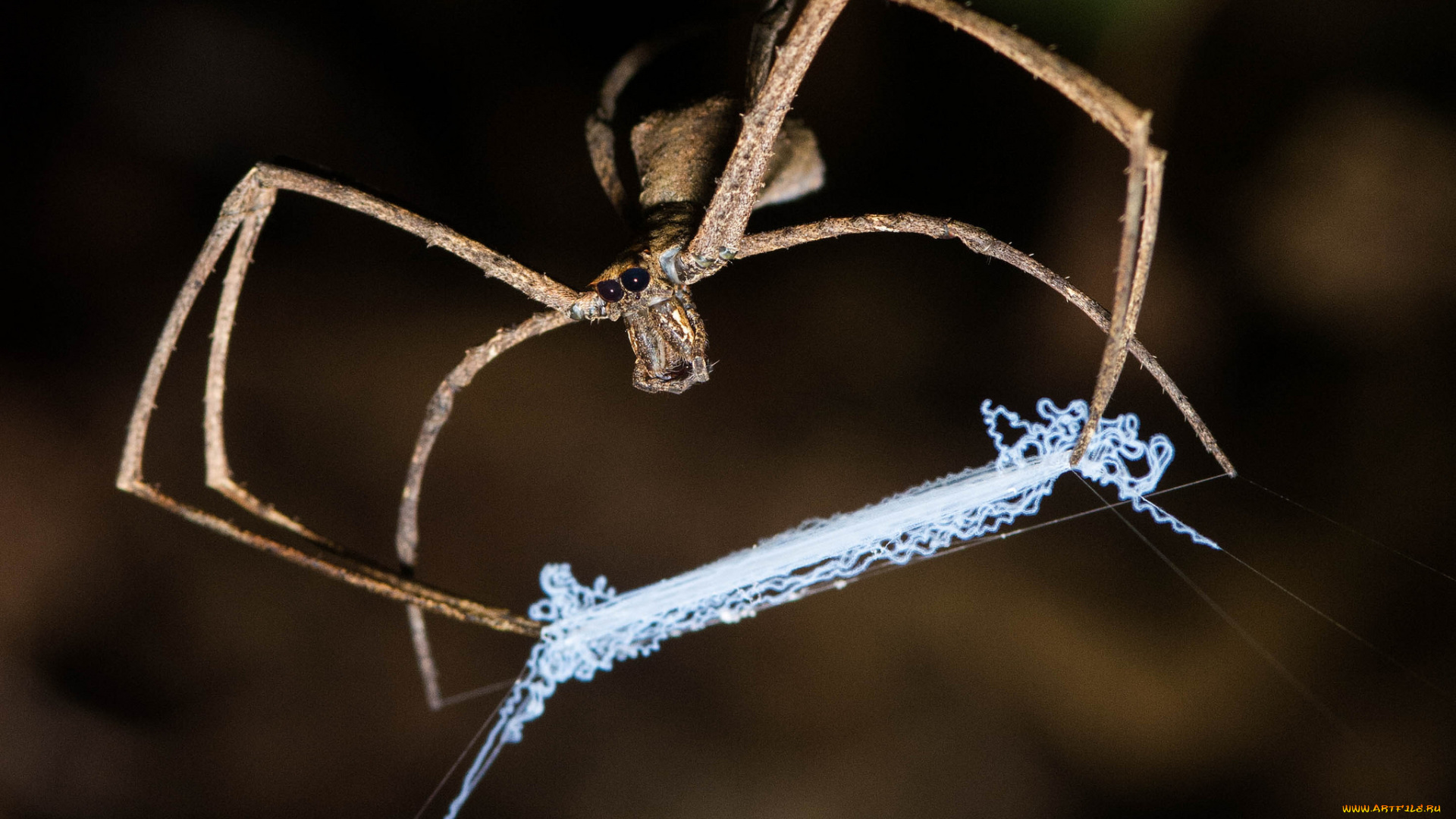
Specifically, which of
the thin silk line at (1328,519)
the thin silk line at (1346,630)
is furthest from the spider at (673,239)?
the thin silk line at (1346,630)

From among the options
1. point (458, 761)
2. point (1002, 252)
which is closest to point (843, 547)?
point (1002, 252)

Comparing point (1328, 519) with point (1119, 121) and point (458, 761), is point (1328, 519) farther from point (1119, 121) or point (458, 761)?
point (458, 761)

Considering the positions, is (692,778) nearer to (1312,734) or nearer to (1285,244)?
(1312,734)

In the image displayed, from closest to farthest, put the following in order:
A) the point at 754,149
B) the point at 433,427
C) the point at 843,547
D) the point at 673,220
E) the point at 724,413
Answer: the point at 754,149 → the point at 843,547 → the point at 673,220 → the point at 433,427 → the point at 724,413

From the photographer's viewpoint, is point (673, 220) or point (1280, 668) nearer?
point (1280, 668)

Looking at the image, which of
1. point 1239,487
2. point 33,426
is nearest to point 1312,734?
point 1239,487

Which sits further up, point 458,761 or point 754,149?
point 754,149
